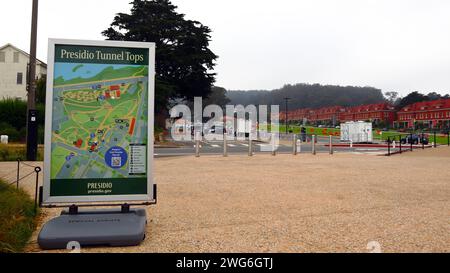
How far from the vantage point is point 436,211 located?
5879mm

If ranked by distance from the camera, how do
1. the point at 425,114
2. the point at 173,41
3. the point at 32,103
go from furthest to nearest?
the point at 425,114 → the point at 173,41 → the point at 32,103

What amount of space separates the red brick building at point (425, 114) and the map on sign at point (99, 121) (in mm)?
89073

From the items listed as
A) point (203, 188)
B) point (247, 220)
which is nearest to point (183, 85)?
point (203, 188)

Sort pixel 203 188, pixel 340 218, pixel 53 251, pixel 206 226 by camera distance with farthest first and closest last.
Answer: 1. pixel 203 188
2. pixel 340 218
3. pixel 206 226
4. pixel 53 251

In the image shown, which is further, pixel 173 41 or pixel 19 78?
pixel 19 78

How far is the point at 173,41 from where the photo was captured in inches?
1628

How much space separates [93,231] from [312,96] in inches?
7076

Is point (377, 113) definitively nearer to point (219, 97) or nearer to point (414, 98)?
point (414, 98)

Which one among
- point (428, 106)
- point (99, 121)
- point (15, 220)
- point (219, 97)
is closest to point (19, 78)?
point (15, 220)

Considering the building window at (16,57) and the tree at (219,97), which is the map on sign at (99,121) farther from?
the tree at (219,97)

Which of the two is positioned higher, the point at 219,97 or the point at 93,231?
the point at 219,97

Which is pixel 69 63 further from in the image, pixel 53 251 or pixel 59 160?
pixel 53 251

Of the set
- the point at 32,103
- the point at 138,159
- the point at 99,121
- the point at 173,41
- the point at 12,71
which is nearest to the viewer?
the point at 99,121
